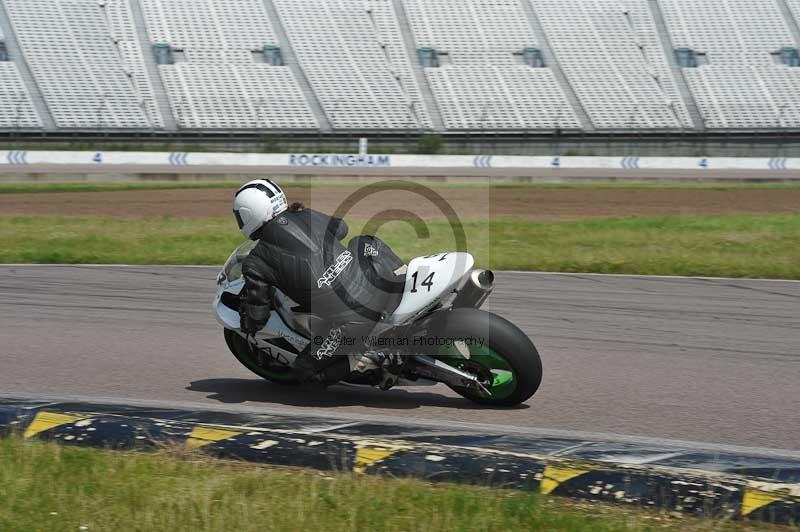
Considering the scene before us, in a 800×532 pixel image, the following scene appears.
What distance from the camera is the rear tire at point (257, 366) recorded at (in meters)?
6.38

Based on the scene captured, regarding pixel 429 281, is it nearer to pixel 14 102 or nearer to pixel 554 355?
pixel 554 355

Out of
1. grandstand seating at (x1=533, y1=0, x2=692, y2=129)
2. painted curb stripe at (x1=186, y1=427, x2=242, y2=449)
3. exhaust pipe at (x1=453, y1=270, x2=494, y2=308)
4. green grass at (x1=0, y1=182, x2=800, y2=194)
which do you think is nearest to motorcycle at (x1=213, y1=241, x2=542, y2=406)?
exhaust pipe at (x1=453, y1=270, x2=494, y2=308)

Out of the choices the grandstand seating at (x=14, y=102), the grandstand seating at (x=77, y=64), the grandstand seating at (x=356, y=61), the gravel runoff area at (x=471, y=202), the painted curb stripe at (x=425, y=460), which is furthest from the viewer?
the grandstand seating at (x=356, y=61)

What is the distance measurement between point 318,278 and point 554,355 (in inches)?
106

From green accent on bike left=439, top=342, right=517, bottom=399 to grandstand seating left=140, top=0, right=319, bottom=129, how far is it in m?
35.7

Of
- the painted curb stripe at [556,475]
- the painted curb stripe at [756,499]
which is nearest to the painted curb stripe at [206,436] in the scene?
the painted curb stripe at [556,475]

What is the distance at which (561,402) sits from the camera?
6.21m

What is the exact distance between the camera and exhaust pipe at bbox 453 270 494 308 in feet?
18.7

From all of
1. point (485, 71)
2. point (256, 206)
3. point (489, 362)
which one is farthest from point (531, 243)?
point (485, 71)

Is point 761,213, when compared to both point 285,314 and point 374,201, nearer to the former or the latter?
point 374,201

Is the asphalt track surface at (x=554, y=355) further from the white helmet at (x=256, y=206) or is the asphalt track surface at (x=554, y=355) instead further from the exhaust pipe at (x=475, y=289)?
the white helmet at (x=256, y=206)

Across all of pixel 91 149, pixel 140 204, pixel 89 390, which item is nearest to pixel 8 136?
pixel 91 149

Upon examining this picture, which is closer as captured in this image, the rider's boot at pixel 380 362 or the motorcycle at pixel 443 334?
the motorcycle at pixel 443 334

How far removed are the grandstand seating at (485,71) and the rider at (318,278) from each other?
36915 millimetres
